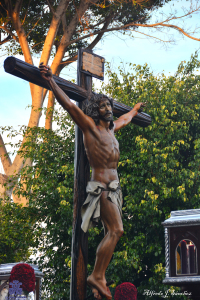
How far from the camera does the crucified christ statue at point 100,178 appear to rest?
4.40 metres

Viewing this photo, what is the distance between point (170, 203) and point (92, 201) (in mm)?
7024

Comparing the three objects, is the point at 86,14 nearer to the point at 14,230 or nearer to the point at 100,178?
the point at 14,230

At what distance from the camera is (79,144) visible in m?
5.18

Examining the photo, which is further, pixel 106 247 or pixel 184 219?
pixel 184 219

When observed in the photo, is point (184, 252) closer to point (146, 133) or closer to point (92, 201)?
point (92, 201)

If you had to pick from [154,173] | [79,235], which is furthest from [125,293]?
[154,173]

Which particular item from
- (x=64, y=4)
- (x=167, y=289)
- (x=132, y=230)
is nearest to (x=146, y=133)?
(x=132, y=230)

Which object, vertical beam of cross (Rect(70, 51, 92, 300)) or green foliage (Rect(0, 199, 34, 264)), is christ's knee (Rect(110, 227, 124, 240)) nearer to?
vertical beam of cross (Rect(70, 51, 92, 300))

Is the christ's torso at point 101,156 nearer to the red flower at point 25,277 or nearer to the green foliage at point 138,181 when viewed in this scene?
the red flower at point 25,277

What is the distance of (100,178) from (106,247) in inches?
28.8

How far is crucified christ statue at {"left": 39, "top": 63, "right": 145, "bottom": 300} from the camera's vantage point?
440 centimetres

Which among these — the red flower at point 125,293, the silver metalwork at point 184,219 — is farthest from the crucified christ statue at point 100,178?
the silver metalwork at point 184,219

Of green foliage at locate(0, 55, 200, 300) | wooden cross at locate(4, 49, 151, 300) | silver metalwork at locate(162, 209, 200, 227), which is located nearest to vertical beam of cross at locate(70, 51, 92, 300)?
wooden cross at locate(4, 49, 151, 300)

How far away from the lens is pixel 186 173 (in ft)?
34.2
